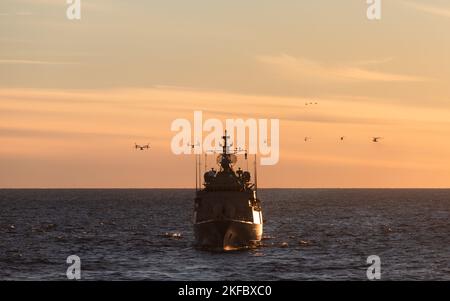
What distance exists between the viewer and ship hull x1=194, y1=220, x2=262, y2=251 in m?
89.2

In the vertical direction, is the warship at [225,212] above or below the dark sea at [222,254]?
above

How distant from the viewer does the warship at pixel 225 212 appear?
3514 inches

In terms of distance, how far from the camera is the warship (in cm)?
8925

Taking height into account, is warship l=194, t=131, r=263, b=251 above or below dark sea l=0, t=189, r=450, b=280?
above

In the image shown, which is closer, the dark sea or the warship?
the dark sea

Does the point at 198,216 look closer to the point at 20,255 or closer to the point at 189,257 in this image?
the point at 189,257

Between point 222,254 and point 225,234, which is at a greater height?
point 225,234

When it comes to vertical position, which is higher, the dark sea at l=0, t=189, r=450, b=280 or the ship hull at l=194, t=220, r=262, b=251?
the ship hull at l=194, t=220, r=262, b=251

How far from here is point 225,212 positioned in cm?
8912

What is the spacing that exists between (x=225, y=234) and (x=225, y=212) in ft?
7.87

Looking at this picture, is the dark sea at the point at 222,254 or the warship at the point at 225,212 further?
the warship at the point at 225,212

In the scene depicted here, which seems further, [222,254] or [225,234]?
[225,234]

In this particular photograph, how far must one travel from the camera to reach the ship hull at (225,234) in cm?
8919
